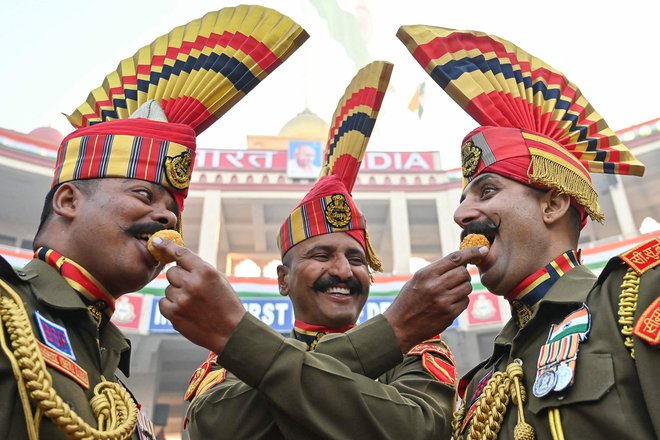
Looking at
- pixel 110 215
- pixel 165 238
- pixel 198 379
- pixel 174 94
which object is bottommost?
pixel 198 379

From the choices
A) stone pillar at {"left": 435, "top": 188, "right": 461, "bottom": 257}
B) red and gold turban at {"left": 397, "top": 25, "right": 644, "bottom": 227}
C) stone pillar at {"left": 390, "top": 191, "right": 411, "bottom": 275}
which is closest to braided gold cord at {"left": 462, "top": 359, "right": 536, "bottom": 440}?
red and gold turban at {"left": 397, "top": 25, "right": 644, "bottom": 227}

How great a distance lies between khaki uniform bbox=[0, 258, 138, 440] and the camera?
170 centimetres

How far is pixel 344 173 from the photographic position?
3951 mm

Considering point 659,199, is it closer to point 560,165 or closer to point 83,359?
point 560,165

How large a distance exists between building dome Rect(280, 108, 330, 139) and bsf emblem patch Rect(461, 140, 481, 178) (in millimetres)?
22970

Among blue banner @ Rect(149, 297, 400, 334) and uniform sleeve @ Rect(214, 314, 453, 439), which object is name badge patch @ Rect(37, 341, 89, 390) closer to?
uniform sleeve @ Rect(214, 314, 453, 439)

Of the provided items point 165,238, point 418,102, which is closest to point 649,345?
point 165,238

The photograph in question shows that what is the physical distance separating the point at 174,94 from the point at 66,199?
0.76 m

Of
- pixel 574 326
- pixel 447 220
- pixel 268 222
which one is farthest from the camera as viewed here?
pixel 268 222

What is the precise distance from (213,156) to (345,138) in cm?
1728

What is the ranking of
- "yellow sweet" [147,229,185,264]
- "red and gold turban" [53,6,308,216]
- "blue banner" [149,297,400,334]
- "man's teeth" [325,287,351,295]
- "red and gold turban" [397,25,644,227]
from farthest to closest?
"blue banner" [149,297,400,334]
"man's teeth" [325,287,351,295]
"red and gold turban" [397,25,644,227]
"red and gold turban" [53,6,308,216]
"yellow sweet" [147,229,185,264]

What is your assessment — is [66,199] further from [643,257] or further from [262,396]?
[643,257]

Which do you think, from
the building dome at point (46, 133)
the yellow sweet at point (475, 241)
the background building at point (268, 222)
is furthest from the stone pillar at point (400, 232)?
the yellow sweet at point (475, 241)

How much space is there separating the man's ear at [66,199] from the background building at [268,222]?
11976 millimetres
